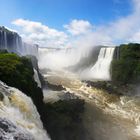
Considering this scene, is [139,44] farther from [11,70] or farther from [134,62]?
[11,70]

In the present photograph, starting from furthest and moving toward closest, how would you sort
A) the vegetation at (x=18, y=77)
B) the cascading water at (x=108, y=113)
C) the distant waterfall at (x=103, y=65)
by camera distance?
the distant waterfall at (x=103, y=65) → the cascading water at (x=108, y=113) → the vegetation at (x=18, y=77)

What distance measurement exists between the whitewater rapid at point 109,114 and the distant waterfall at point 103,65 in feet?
49.0

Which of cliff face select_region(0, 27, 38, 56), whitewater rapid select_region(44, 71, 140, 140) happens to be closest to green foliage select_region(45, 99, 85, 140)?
whitewater rapid select_region(44, 71, 140, 140)

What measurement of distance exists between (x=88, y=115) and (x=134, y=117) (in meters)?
6.05

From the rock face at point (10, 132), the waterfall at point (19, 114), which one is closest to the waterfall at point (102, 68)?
the waterfall at point (19, 114)

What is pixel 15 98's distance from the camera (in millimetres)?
17562

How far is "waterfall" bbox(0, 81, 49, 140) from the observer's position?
45.0ft

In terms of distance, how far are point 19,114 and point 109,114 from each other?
19.1m

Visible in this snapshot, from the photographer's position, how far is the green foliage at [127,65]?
170 ft

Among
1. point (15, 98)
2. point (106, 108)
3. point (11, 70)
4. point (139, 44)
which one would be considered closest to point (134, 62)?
point (139, 44)

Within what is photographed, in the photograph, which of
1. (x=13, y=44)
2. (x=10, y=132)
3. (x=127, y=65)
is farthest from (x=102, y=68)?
(x=10, y=132)

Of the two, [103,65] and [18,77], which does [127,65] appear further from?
[18,77]

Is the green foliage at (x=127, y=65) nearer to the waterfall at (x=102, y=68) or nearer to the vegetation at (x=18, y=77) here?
the waterfall at (x=102, y=68)

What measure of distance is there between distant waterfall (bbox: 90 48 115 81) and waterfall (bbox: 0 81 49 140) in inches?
1668
